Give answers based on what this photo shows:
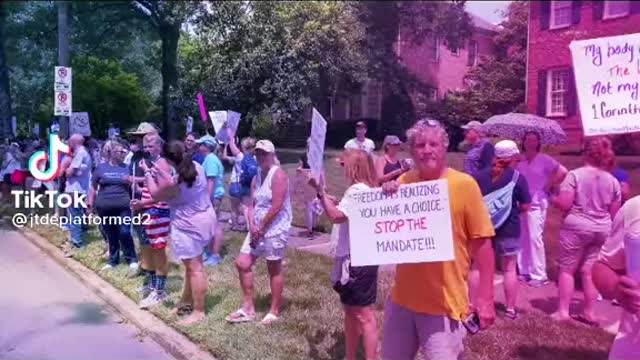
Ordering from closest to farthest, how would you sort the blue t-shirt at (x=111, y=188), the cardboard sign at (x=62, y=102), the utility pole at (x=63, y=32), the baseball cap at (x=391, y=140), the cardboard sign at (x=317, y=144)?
Result: the cardboard sign at (x=317, y=144) < the baseball cap at (x=391, y=140) < the blue t-shirt at (x=111, y=188) < the utility pole at (x=63, y=32) < the cardboard sign at (x=62, y=102)

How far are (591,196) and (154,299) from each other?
13.7ft

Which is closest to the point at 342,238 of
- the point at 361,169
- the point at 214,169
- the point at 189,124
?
the point at 361,169

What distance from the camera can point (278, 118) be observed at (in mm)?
7477

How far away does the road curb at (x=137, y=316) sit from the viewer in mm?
4758

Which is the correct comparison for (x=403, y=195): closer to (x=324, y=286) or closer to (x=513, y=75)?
(x=513, y=75)

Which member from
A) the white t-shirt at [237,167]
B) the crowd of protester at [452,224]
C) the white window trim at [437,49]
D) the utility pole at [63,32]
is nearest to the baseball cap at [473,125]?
the crowd of protester at [452,224]

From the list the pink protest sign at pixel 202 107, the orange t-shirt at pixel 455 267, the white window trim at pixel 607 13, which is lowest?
the orange t-shirt at pixel 455 267

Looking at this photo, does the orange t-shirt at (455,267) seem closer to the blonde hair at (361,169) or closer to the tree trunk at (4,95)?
the blonde hair at (361,169)

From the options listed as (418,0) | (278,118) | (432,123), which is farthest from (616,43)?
(278,118)

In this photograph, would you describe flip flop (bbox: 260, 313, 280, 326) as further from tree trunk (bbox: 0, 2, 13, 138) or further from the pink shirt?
tree trunk (bbox: 0, 2, 13, 138)

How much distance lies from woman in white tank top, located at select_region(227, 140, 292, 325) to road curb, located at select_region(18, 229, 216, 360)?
0.49 m

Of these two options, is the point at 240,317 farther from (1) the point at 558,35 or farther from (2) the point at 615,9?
(2) the point at 615,9

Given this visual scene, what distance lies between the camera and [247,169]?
7.94 m

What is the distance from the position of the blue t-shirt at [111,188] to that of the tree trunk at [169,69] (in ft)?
5.53
